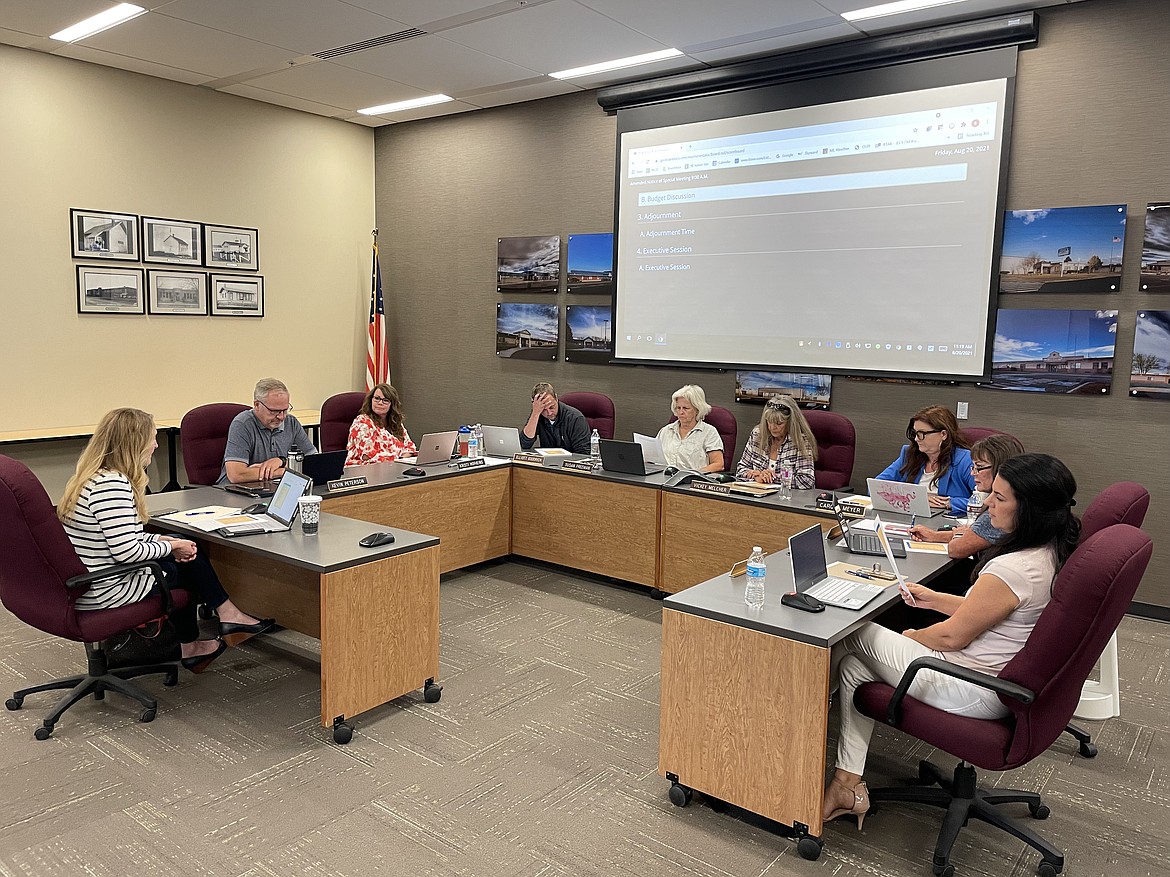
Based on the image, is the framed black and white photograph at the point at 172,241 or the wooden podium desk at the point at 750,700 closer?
the wooden podium desk at the point at 750,700

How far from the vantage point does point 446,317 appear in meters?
7.67

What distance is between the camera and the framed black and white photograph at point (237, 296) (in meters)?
6.84

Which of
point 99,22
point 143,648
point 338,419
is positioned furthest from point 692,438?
point 99,22

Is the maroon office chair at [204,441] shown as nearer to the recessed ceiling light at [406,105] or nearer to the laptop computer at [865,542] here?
the laptop computer at [865,542]

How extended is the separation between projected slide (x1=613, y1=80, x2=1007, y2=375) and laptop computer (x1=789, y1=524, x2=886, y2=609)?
8.98 ft

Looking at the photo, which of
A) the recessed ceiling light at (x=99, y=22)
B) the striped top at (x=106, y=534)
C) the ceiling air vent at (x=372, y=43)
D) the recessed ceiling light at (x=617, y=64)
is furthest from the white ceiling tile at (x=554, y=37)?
the striped top at (x=106, y=534)

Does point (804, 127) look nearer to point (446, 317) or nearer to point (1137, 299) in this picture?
point (1137, 299)

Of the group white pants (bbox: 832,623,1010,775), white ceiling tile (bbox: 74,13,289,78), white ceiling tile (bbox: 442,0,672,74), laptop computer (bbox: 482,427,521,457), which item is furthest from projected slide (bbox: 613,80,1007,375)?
white pants (bbox: 832,623,1010,775)

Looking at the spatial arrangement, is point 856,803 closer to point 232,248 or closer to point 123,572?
point 123,572

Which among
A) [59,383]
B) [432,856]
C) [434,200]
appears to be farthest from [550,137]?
[432,856]

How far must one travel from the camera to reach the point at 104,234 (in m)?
6.14

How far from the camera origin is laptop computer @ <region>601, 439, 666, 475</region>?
4.83 m

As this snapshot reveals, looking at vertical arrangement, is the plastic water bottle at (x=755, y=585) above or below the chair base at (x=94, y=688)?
above

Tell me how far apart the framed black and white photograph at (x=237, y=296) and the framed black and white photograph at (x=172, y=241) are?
9.5 inches
